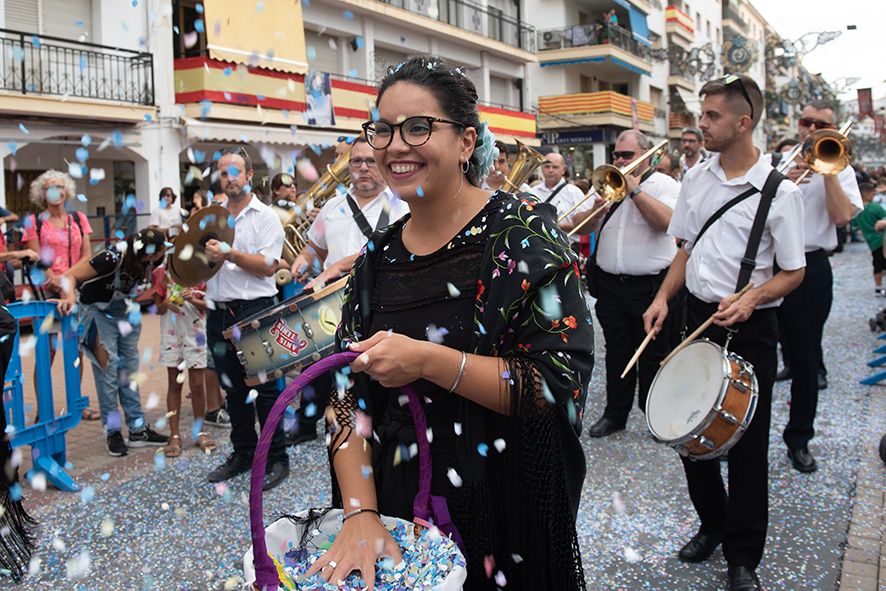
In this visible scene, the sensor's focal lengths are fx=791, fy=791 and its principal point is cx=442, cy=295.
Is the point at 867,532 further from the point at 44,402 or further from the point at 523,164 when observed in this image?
the point at 44,402

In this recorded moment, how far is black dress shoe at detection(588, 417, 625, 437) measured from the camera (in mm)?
5586

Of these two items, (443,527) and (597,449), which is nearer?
(443,527)

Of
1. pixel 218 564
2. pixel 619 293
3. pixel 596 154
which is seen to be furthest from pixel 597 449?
pixel 596 154

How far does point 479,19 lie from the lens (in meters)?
26.0

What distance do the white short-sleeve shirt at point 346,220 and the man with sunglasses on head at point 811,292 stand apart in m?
2.58

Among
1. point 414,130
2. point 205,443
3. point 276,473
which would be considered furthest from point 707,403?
point 205,443

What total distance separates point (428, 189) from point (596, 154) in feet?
105

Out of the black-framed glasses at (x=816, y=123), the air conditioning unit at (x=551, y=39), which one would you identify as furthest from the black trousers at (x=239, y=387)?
the air conditioning unit at (x=551, y=39)

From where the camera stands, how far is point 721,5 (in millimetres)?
52594

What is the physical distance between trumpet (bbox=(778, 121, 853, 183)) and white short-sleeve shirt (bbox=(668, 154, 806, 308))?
170 centimetres

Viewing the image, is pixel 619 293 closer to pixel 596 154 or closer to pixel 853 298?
pixel 853 298

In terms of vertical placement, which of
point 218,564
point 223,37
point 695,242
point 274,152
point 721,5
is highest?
point 721,5

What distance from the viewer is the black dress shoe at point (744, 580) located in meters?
3.24

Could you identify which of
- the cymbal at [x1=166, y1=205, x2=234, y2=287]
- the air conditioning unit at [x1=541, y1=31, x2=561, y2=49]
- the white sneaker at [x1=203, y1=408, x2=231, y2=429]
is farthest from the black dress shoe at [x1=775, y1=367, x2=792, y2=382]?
the air conditioning unit at [x1=541, y1=31, x2=561, y2=49]
